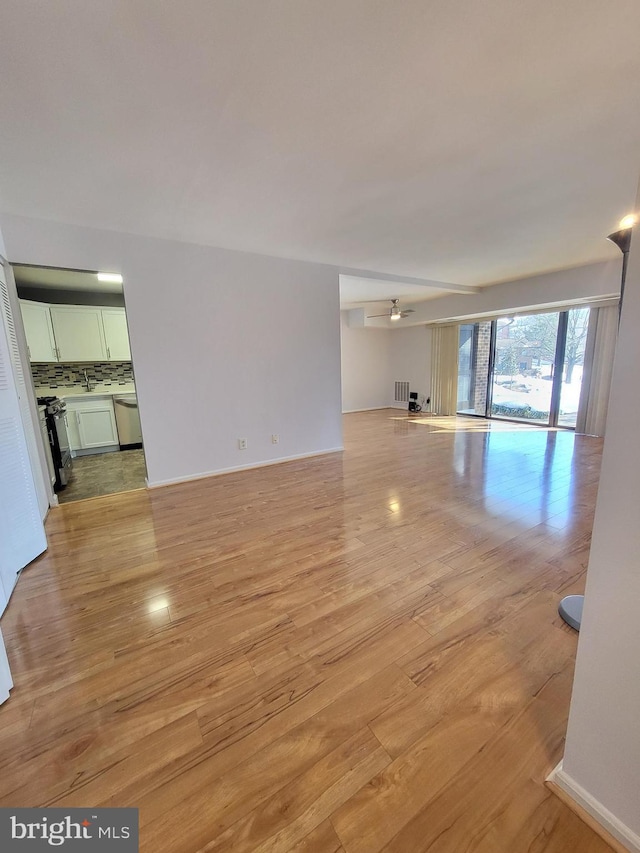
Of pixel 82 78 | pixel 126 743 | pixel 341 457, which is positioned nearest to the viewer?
pixel 126 743

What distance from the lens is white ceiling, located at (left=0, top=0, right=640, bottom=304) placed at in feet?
3.96

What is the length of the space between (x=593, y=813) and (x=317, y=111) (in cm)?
276

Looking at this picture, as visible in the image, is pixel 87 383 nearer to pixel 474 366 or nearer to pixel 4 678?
pixel 4 678

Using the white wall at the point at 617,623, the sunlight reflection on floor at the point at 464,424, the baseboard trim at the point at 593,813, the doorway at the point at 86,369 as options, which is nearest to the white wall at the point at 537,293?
the sunlight reflection on floor at the point at 464,424

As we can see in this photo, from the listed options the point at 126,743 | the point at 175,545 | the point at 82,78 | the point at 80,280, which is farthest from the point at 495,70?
the point at 80,280

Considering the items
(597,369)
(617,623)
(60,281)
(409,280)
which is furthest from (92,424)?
(597,369)

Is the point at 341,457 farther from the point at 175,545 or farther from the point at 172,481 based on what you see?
the point at 175,545

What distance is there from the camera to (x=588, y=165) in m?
2.14

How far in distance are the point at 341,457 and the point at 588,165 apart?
3444 mm

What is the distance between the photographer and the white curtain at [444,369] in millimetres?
7156

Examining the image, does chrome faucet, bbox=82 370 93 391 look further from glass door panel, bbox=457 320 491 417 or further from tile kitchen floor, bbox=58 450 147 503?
glass door panel, bbox=457 320 491 417

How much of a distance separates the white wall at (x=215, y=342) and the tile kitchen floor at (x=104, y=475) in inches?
19.7

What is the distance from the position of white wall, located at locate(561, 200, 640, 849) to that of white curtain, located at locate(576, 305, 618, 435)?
17.2 ft

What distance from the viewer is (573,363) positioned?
546 cm
